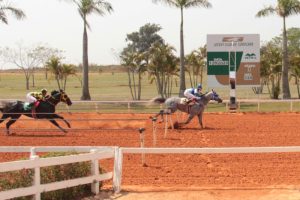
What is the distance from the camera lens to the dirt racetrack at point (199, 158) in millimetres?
10641

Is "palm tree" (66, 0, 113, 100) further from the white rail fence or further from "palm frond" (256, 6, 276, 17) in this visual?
the white rail fence

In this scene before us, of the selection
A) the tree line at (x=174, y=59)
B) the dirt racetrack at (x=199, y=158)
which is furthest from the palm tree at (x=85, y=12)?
the dirt racetrack at (x=199, y=158)

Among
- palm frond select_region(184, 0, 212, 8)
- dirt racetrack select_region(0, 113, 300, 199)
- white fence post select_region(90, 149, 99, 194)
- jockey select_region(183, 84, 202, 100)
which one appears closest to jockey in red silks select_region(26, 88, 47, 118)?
dirt racetrack select_region(0, 113, 300, 199)

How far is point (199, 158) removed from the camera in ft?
44.9

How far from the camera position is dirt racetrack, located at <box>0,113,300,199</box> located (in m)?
10.6

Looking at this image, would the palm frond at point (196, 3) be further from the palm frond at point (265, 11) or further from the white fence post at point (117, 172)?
the white fence post at point (117, 172)

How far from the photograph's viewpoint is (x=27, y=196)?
8328mm

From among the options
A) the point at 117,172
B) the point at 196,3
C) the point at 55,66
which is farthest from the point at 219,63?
the point at 117,172

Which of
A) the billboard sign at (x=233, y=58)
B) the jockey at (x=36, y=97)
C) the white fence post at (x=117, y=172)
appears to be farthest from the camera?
the billboard sign at (x=233, y=58)

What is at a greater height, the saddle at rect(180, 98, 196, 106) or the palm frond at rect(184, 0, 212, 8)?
the palm frond at rect(184, 0, 212, 8)

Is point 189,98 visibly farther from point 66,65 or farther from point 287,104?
point 66,65

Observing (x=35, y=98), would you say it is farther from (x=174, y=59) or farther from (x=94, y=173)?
(x=174, y=59)

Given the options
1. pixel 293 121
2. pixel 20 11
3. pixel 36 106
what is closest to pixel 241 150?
pixel 36 106

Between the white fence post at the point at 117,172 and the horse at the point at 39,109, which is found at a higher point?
the horse at the point at 39,109
